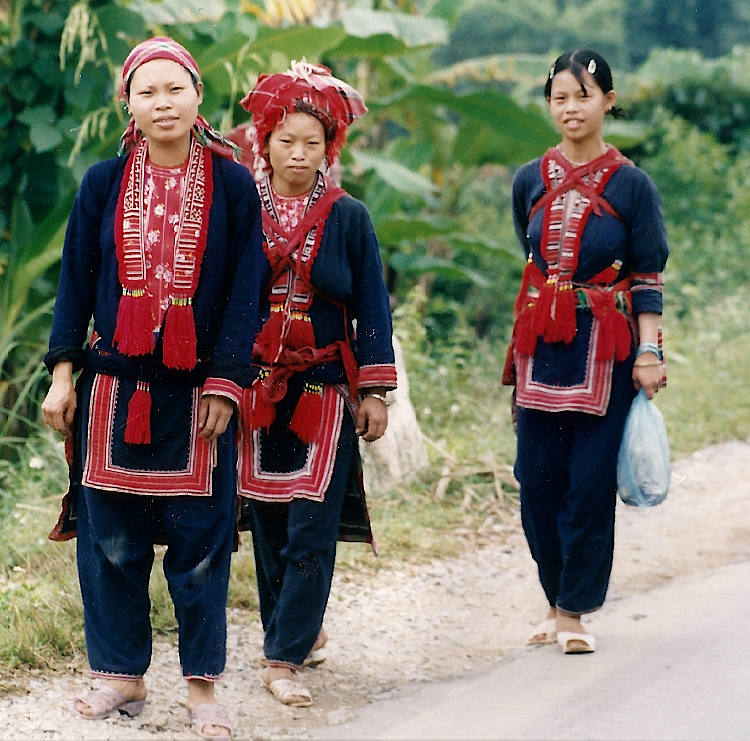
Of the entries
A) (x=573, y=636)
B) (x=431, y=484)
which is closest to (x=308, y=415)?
(x=573, y=636)

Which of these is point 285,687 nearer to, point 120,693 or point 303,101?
point 120,693

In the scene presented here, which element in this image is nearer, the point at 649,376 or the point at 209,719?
the point at 209,719

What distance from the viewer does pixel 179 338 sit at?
127 inches

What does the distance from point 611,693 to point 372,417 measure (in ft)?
3.62

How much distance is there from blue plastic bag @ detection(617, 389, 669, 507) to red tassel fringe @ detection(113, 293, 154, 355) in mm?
1649

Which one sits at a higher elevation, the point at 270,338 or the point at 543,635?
the point at 270,338

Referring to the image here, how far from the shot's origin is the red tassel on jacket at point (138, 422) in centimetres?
326

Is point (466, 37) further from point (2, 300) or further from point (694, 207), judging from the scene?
point (2, 300)

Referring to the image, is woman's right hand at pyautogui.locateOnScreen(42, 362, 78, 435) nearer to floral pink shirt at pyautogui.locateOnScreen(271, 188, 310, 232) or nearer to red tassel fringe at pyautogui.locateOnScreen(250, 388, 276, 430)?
red tassel fringe at pyautogui.locateOnScreen(250, 388, 276, 430)

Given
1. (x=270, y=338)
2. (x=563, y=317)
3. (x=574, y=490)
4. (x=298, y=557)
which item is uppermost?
(x=563, y=317)

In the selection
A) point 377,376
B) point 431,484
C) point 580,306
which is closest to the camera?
point 377,376

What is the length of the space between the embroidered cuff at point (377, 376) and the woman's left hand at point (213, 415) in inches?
21.9

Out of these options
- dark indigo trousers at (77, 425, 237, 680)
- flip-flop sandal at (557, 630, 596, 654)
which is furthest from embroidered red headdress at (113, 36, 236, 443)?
flip-flop sandal at (557, 630, 596, 654)

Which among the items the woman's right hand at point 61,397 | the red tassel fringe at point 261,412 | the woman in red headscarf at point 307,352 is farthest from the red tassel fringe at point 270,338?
the woman's right hand at point 61,397
